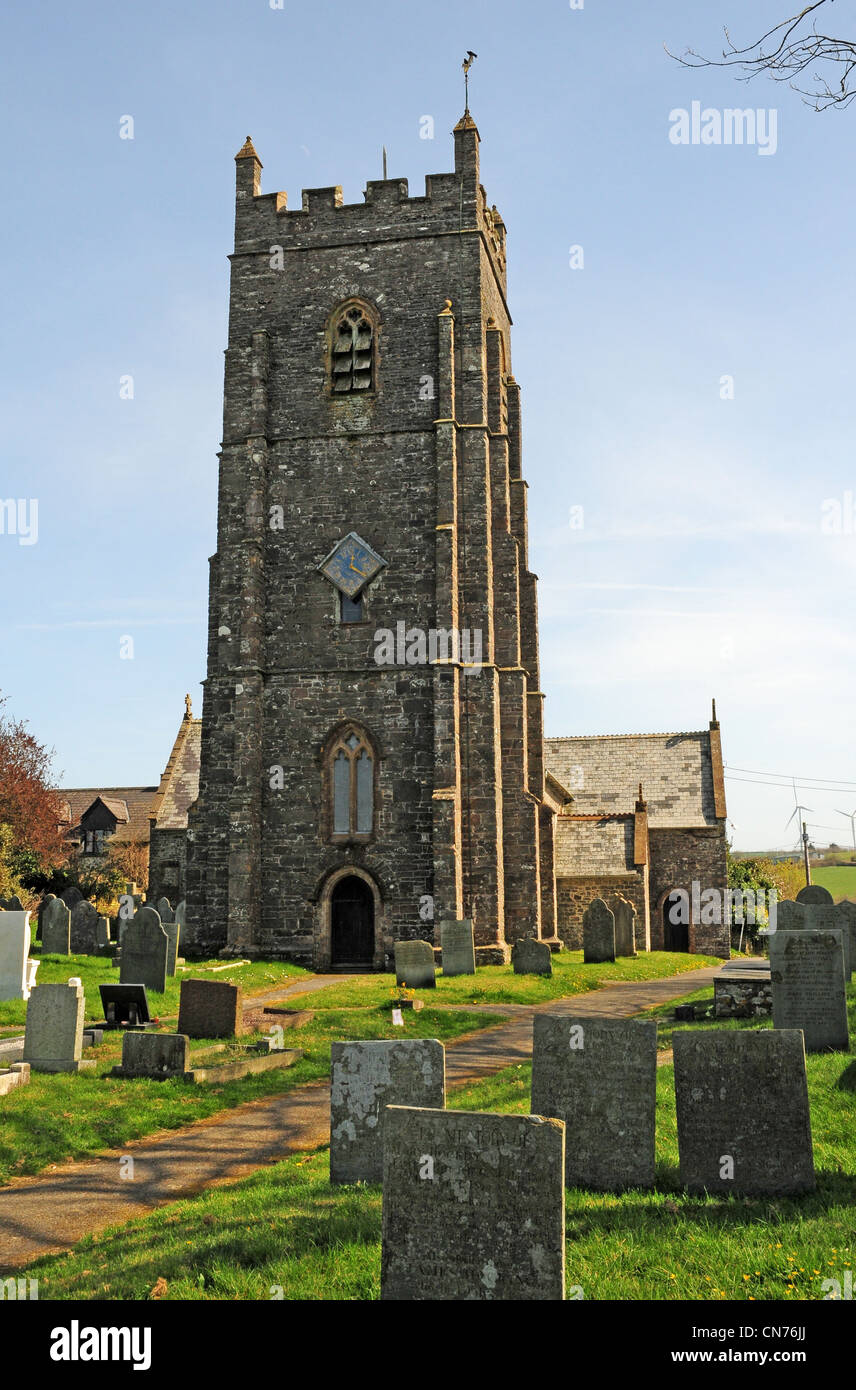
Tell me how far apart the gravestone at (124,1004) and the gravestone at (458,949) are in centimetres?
878

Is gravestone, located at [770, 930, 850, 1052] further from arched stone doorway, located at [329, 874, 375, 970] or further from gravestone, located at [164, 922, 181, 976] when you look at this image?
arched stone doorway, located at [329, 874, 375, 970]

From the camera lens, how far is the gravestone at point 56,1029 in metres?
11.0

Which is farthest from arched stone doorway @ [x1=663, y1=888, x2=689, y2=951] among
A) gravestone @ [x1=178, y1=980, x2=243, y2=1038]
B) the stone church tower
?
gravestone @ [x1=178, y1=980, x2=243, y2=1038]

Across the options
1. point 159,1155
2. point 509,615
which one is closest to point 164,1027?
point 159,1155

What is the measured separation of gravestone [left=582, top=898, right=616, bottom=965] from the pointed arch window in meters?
6.08

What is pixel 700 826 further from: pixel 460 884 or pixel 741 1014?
pixel 741 1014

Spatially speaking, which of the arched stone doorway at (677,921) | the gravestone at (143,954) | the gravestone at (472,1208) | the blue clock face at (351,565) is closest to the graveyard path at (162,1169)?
the gravestone at (472,1208)

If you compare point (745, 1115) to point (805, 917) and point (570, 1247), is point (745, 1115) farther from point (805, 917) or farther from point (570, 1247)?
point (805, 917)

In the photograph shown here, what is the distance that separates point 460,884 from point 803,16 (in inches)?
785

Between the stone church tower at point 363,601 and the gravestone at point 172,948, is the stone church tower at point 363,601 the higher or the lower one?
the higher one

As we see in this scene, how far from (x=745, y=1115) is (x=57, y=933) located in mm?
19034

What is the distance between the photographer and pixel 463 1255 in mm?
4367

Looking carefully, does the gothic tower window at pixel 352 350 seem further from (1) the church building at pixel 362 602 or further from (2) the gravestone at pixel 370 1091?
(2) the gravestone at pixel 370 1091

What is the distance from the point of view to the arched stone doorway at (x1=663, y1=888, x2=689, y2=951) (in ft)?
118
